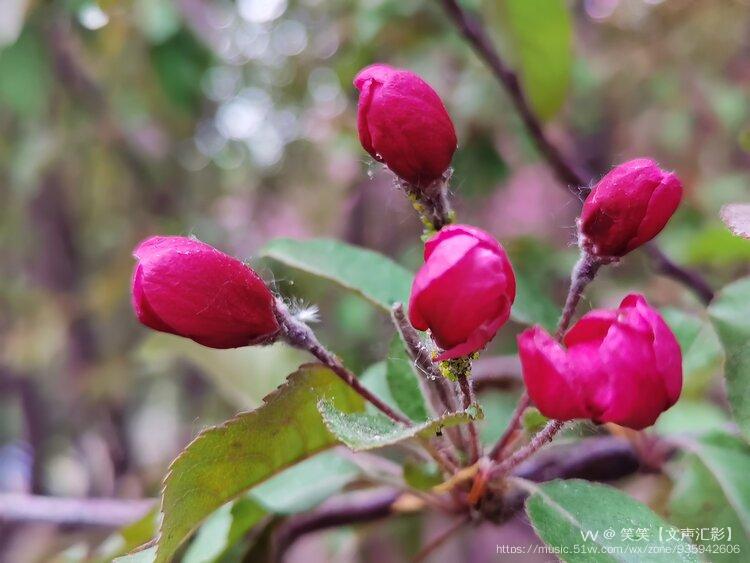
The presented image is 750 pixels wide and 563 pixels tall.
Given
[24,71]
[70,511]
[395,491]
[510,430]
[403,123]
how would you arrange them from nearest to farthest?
[403,123]
[510,430]
[395,491]
[70,511]
[24,71]

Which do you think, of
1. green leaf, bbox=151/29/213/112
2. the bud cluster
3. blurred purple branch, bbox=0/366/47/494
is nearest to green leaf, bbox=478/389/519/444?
the bud cluster

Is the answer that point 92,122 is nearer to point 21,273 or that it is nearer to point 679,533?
point 21,273

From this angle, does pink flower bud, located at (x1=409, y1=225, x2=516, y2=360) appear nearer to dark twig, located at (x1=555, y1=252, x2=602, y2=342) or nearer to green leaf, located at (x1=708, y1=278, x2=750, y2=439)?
dark twig, located at (x1=555, y1=252, x2=602, y2=342)

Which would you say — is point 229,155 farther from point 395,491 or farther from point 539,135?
point 395,491

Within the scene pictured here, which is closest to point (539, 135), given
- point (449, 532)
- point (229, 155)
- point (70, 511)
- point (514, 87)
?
point (514, 87)

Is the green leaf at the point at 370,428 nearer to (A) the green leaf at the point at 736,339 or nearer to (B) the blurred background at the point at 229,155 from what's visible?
(A) the green leaf at the point at 736,339
